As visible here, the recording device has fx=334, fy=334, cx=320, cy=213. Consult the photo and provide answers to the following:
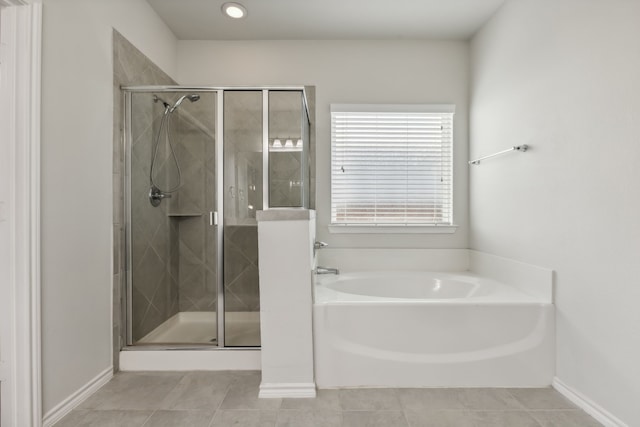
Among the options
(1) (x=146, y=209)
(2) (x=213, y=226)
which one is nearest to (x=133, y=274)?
(1) (x=146, y=209)

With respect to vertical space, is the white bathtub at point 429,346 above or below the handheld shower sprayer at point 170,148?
below

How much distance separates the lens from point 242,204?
2.23 metres

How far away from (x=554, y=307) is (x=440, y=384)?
74 cm

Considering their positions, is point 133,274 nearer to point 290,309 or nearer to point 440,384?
point 290,309

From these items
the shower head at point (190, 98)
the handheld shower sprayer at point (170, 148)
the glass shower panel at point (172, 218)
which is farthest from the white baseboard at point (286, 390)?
the shower head at point (190, 98)

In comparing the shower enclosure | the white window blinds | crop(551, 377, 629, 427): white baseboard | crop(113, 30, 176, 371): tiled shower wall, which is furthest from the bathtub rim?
crop(113, 30, 176, 371): tiled shower wall

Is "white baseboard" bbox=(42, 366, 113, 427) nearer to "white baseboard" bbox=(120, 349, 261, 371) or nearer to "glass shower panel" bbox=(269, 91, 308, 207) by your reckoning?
"white baseboard" bbox=(120, 349, 261, 371)

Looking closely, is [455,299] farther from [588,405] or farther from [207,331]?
[207,331]

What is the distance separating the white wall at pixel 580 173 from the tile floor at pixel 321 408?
312 mm

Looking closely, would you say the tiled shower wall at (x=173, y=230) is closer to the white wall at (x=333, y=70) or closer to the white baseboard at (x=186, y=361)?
the white baseboard at (x=186, y=361)

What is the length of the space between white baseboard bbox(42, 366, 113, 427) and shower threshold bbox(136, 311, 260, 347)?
27 centimetres

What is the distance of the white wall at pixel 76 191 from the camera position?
4.90 ft

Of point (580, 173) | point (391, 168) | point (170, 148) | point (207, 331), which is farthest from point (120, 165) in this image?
point (580, 173)

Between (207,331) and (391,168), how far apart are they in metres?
1.89
